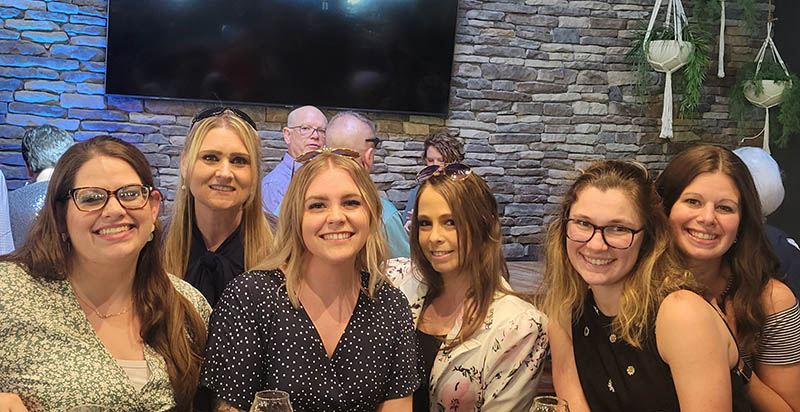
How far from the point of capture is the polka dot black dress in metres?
1.87

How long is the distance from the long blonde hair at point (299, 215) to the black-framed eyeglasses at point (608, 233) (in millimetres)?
521

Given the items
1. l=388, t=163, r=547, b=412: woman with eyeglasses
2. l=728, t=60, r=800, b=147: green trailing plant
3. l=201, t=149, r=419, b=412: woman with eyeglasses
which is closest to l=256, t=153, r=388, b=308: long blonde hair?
l=201, t=149, r=419, b=412: woman with eyeglasses

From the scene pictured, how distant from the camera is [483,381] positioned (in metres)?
2.18

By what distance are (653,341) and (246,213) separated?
132cm

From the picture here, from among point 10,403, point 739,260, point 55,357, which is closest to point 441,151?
point 739,260

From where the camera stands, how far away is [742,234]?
2168 millimetres

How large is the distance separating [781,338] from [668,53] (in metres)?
3.96

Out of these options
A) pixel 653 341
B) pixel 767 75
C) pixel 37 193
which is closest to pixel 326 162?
pixel 653 341

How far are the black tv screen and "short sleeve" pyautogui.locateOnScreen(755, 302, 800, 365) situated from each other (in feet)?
12.1

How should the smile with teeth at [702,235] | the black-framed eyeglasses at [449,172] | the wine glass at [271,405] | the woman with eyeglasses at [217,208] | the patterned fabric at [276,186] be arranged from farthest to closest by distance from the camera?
1. the patterned fabric at [276,186]
2. the woman with eyeglasses at [217,208]
3. the black-framed eyeglasses at [449,172]
4. the smile with teeth at [702,235]
5. the wine glass at [271,405]

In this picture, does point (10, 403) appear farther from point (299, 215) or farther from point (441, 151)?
point (441, 151)

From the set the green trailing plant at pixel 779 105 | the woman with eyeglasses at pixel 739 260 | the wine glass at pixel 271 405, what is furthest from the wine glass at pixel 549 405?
the green trailing plant at pixel 779 105

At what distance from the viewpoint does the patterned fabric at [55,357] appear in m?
1.70

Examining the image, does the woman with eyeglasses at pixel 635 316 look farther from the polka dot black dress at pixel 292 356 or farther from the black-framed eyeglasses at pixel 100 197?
the black-framed eyeglasses at pixel 100 197
